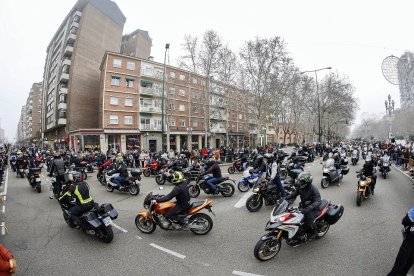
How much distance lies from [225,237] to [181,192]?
4.42 feet

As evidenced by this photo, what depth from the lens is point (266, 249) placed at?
402 centimetres

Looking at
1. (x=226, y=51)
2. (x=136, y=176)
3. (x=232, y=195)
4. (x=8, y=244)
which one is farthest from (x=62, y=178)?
(x=226, y=51)

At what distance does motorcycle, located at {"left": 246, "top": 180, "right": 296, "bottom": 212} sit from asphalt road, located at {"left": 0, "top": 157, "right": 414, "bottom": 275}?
0.25m

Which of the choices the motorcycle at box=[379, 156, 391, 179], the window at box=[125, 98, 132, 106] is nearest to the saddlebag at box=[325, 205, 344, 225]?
the motorcycle at box=[379, 156, 391, 179]

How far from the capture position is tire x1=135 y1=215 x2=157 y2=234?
5.28 m

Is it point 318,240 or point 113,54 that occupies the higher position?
point 113,54

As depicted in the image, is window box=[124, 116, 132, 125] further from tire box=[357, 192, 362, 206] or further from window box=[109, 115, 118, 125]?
tire box=[357, 192, 362, 206]

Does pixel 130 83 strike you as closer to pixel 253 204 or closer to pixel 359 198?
pixel 253 204

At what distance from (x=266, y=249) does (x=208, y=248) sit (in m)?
1.12

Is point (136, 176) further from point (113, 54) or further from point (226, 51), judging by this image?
point (113, 54)

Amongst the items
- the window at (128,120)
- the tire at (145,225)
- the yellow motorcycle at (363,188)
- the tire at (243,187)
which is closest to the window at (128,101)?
the window at (128,120)

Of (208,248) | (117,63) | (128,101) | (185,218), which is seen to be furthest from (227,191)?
(117,63)

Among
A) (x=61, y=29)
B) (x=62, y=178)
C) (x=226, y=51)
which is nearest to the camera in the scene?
(x=62, y=178)

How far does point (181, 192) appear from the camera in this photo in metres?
4.93
